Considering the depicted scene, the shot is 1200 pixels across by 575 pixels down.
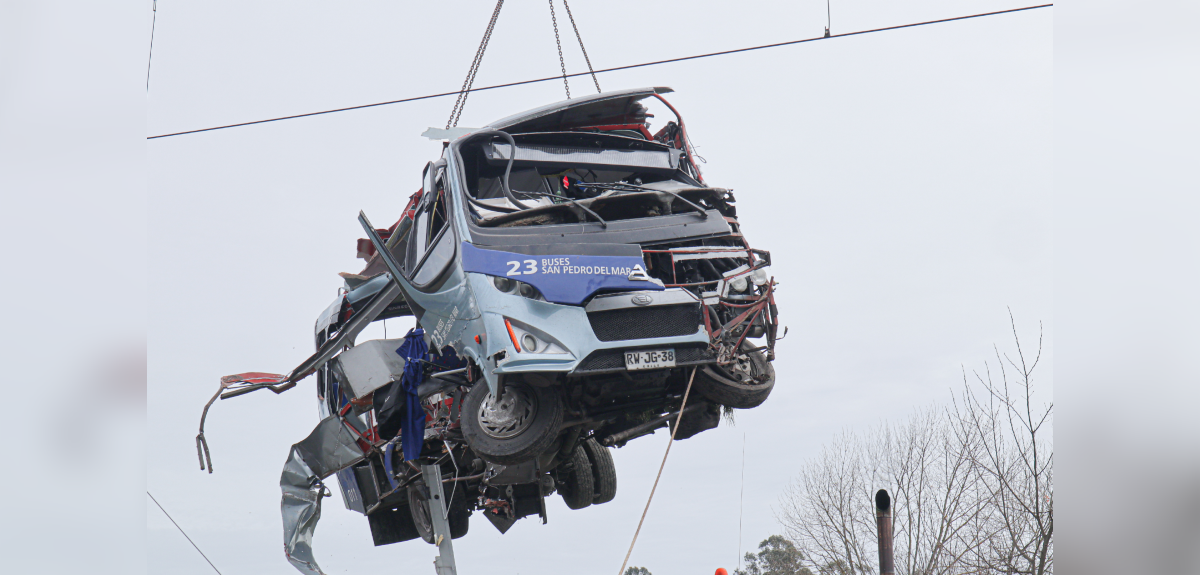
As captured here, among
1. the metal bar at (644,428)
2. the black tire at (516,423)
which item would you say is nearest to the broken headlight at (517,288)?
the black tire at (516,423)

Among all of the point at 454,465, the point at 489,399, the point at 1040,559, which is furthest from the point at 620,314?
the point at 1040,559

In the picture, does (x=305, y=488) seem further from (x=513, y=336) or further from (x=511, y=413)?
(x=513, y=336)

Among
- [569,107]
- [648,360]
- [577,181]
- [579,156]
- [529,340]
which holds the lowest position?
[648,360]

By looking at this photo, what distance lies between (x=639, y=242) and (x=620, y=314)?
70 centimetres

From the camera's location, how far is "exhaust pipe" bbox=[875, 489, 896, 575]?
240 inches

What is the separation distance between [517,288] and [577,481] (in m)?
4.82

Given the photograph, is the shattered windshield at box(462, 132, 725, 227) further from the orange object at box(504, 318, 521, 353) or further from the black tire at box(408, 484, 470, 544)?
the black tire at box(408, 484, 470, 544)

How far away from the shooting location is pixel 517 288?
759cm

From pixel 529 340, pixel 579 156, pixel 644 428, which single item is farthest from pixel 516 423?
pixel 579 156

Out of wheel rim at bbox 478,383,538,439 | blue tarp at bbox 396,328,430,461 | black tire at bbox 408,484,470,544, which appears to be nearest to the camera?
wheel rim at bbox 478,383,538,439

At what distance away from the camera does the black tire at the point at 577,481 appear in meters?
11.7

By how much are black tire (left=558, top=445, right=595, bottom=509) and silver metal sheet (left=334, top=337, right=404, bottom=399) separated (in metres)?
2.41

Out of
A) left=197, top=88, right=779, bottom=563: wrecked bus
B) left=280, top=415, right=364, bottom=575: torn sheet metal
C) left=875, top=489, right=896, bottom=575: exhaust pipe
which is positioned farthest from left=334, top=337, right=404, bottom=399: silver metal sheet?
left=875, top=489, right=896, bottom=575: exhaust pipe
